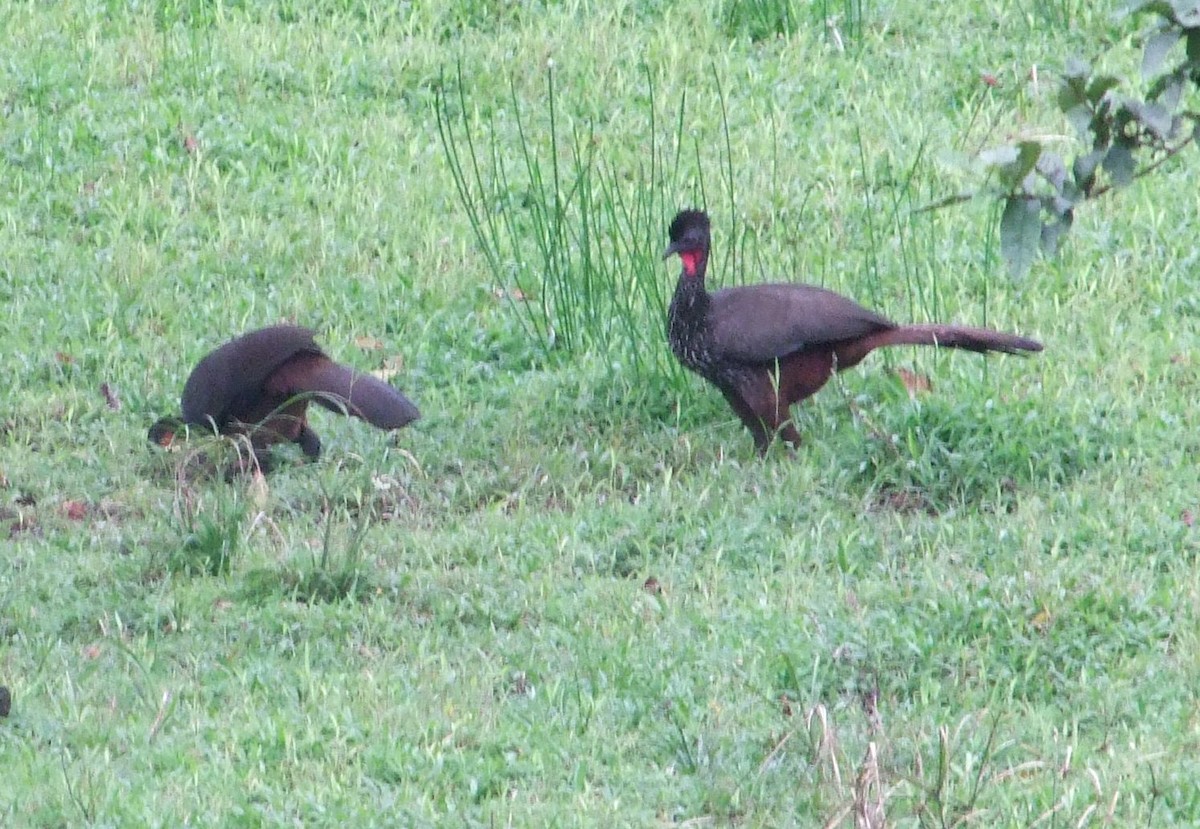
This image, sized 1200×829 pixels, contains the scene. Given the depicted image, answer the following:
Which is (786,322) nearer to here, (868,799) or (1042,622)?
(1042,622)

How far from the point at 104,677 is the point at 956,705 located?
2.09 metres

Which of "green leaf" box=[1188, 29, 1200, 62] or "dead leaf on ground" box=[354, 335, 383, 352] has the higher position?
"green leaf" box=[1188, 29, 1200, 62]

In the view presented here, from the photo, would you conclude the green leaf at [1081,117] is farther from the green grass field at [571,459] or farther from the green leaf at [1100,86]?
the green grass field at [571,459]

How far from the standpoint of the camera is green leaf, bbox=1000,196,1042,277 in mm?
2861

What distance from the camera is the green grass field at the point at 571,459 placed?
4.07 m

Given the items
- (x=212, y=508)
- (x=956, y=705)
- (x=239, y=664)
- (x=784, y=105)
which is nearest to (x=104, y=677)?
(x=239, y=664)

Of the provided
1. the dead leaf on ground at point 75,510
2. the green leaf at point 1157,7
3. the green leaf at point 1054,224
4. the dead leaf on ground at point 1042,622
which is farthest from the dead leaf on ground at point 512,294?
the green leaf at point 1157,7

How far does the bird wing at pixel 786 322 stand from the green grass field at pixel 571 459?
0.32 m

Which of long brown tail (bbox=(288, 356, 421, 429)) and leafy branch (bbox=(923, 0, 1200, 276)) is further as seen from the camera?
long brown tail (bbox=(288, 356, 421, 429))

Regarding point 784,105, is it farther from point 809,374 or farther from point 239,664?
point 239,664

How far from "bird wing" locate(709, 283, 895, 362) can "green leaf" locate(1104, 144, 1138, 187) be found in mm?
2973

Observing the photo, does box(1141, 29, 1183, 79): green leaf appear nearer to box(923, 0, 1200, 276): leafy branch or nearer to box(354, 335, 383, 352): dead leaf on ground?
box(923, 0, 1200, 276): leafy branch

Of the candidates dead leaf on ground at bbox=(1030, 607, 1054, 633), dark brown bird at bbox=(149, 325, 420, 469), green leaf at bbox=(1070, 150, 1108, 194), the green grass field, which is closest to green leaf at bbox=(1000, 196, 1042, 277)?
green leaf at bbox=(1070, 150, 1108, 194)

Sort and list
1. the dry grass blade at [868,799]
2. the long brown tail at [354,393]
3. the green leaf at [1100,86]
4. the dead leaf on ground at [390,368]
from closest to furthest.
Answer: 1. the green leaf at [1100,86]
2. the dry grass blade at [868,799]
3. the long brown tail at [354,393]
4. the dead leaf on ground at [390,368]
